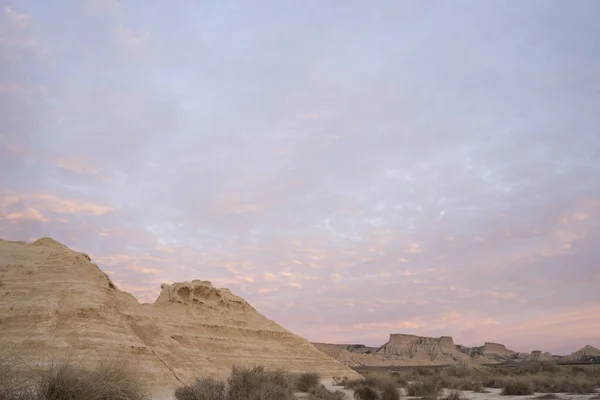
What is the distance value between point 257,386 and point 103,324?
43.7 ft

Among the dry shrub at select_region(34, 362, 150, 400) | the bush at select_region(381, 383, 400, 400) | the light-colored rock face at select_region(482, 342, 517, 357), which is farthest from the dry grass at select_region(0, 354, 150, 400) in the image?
the light-colored rock face at select_region(482, 342, 517, 357)

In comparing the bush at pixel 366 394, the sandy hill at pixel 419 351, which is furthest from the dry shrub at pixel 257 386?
the sandy hill at pixel 419 351

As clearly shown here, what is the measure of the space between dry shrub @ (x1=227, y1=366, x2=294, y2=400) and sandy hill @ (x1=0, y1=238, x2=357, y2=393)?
15.2 ft

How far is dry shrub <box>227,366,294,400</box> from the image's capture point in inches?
449

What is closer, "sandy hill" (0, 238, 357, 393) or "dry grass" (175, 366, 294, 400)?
"dry grass" (175, 366, 294, 400)

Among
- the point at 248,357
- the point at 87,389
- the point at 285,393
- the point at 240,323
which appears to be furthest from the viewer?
the point at 240,323

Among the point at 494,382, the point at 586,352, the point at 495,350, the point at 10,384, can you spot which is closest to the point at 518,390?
the point at 494,382

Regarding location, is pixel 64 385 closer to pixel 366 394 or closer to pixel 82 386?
pixel 82 386

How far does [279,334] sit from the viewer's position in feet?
152

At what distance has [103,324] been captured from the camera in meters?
23.1

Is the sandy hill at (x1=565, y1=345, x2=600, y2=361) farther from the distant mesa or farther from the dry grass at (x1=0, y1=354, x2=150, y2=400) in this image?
the dry grass at (x1=0, y1=354, x2=150, y2=400)

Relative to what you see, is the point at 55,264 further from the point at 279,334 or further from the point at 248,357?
the point at 279,334

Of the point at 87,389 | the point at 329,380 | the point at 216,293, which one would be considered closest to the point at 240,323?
the point at 216,293

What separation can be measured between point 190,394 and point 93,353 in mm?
9950
